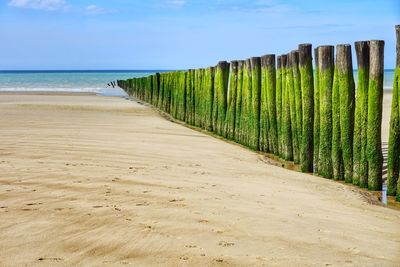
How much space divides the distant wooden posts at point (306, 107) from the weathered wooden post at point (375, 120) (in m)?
1.22

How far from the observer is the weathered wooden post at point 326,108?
6543mm

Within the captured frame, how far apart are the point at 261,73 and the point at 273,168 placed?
2669 mm

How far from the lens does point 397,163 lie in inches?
217

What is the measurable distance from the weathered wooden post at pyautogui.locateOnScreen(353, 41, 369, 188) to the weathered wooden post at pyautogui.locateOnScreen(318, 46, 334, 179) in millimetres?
499

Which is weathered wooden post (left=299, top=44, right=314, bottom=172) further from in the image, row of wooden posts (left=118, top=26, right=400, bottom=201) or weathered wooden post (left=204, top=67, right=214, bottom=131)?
weathered wooden post (left=204, top=67, right=214, bottom=131)

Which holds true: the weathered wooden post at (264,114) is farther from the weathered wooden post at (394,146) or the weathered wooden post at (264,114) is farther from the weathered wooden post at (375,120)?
the weathered wooden post at (394,146)

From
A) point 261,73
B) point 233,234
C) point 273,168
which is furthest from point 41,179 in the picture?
point 261,73

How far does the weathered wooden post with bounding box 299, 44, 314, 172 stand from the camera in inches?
278

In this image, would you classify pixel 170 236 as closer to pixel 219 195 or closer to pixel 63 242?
pixel 63 242

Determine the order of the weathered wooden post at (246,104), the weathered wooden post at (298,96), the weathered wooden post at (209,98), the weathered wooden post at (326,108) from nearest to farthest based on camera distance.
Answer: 1. the weathered wooden post at (326,108)
2. the weathered wooden post at (298,96)
3. the weathered wooden post at (246,104)
4. the weathered wooden post at (209,98)

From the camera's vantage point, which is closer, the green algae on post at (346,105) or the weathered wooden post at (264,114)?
the green algae on post at (346,105)

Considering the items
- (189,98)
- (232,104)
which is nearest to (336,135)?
(232,104)

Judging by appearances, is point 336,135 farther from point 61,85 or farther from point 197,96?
point 61,85

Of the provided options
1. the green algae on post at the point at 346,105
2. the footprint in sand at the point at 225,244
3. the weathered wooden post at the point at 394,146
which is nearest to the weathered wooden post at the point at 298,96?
the green algae on post at the point at 346,105
